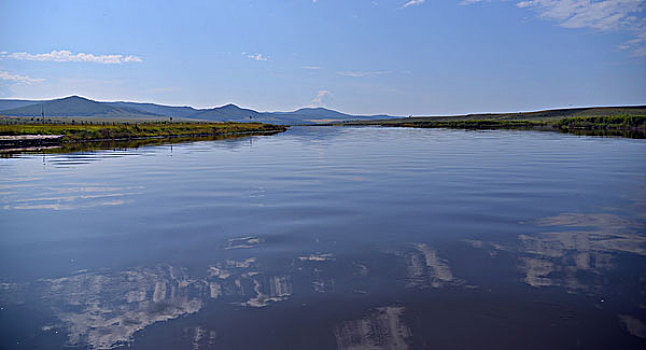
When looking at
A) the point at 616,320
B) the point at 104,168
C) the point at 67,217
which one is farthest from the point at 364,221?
the point at 104,168

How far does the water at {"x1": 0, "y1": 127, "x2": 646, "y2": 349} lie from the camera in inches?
264

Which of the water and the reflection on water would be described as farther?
the water

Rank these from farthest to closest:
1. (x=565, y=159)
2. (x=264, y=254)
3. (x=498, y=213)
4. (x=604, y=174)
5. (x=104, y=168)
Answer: (x=565, y=159) → (x=104, y=168) → (x=604, y=174) → (x=498, y=213) → (x=264, y=254)

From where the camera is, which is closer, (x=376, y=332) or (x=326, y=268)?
(x=376, y=332)

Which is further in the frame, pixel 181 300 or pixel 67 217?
pixel 67 217

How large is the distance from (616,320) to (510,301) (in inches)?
59.9

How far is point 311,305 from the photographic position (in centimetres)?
753

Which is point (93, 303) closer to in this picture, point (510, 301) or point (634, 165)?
point (510, 301)

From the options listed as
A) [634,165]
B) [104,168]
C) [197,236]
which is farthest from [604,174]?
[104,168]

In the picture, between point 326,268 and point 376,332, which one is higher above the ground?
point 326,268

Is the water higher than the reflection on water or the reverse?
higher

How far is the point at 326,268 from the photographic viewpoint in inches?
365

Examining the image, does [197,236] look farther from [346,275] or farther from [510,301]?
[510,301]

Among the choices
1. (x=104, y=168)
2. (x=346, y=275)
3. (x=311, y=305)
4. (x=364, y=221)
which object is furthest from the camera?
(x=104, y=168)
